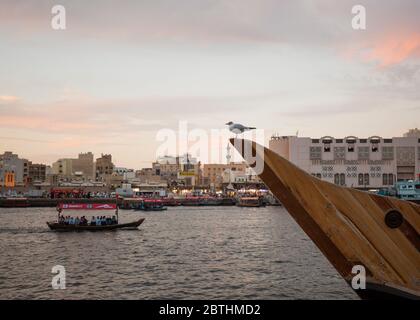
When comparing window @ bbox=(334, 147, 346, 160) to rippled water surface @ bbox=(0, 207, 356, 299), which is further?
window @ bbox=(334, 147, 346, 160)

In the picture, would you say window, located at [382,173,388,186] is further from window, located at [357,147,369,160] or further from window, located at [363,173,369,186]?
window, located at [357,147,369,160]

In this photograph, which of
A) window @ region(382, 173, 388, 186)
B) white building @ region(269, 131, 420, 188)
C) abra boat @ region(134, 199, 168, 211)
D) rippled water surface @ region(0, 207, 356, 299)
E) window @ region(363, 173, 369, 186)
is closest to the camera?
rippled water surface @ region(0, 207, 356, 299)

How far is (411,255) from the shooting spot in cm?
955

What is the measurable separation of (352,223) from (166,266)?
31288 millimetres

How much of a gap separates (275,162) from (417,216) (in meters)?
3.25

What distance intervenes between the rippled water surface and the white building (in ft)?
253

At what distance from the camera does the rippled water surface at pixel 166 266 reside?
95.7 feet

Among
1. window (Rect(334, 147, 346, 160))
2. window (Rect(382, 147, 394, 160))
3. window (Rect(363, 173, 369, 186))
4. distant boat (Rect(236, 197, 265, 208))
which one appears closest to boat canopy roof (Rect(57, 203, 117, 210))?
window (Rect(334, 147, 346, 160))

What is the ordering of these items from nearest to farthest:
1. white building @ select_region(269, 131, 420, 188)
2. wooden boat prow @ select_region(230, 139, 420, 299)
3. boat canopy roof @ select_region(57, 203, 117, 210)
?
wooden boat prow @ select_region(230, 139, 420, 299) < boat canopy roof @ select_region(57, 203, 117, 210) < white building @ select_region(269, 131, 420, 188)

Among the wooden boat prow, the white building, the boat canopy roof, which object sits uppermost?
the white building

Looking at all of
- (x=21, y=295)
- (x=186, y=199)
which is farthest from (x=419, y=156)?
(x=21, y=295)

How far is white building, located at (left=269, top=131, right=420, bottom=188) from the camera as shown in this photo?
451 ft

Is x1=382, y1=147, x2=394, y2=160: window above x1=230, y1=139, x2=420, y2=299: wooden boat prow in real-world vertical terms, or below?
above

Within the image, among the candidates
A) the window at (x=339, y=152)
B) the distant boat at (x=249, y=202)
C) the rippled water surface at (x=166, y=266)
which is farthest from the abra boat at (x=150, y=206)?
the rippled water surface at (x=166, y=266)
